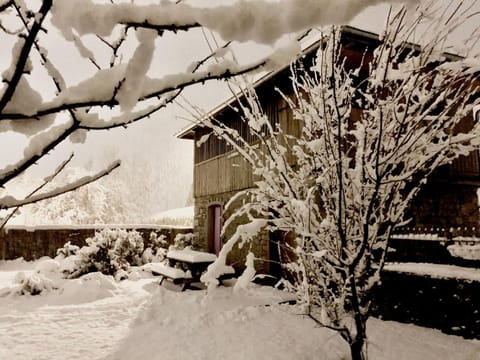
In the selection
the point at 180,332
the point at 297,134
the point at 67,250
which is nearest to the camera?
the point at 180,332

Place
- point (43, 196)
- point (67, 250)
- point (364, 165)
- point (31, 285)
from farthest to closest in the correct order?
point (67, 250) < point (31, 285) < point (364, 165) < point (43, 196)

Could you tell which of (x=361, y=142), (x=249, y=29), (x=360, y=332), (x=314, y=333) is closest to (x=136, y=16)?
(x=249, y=29)

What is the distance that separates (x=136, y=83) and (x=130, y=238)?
38.2 feet

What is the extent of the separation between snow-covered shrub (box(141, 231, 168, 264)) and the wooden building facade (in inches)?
91.7

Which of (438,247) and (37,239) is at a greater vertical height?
(438,247)

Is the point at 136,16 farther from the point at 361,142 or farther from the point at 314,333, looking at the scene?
the point at 314,333

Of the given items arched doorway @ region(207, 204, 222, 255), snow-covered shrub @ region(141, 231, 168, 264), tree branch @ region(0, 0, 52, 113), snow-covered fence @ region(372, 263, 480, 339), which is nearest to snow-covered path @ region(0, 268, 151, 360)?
snow-covered fence @ region(372, 263, 480, 339)

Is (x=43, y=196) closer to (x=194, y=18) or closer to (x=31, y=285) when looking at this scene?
(x=194, y=18)

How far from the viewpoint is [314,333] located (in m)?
4.80

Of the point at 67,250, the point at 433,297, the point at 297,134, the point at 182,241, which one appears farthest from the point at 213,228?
the point at 433,297

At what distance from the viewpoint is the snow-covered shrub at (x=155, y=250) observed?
12.7 meters

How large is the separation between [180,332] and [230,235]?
18.6ft

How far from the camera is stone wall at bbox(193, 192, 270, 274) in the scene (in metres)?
8.89

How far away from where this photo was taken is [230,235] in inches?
415
